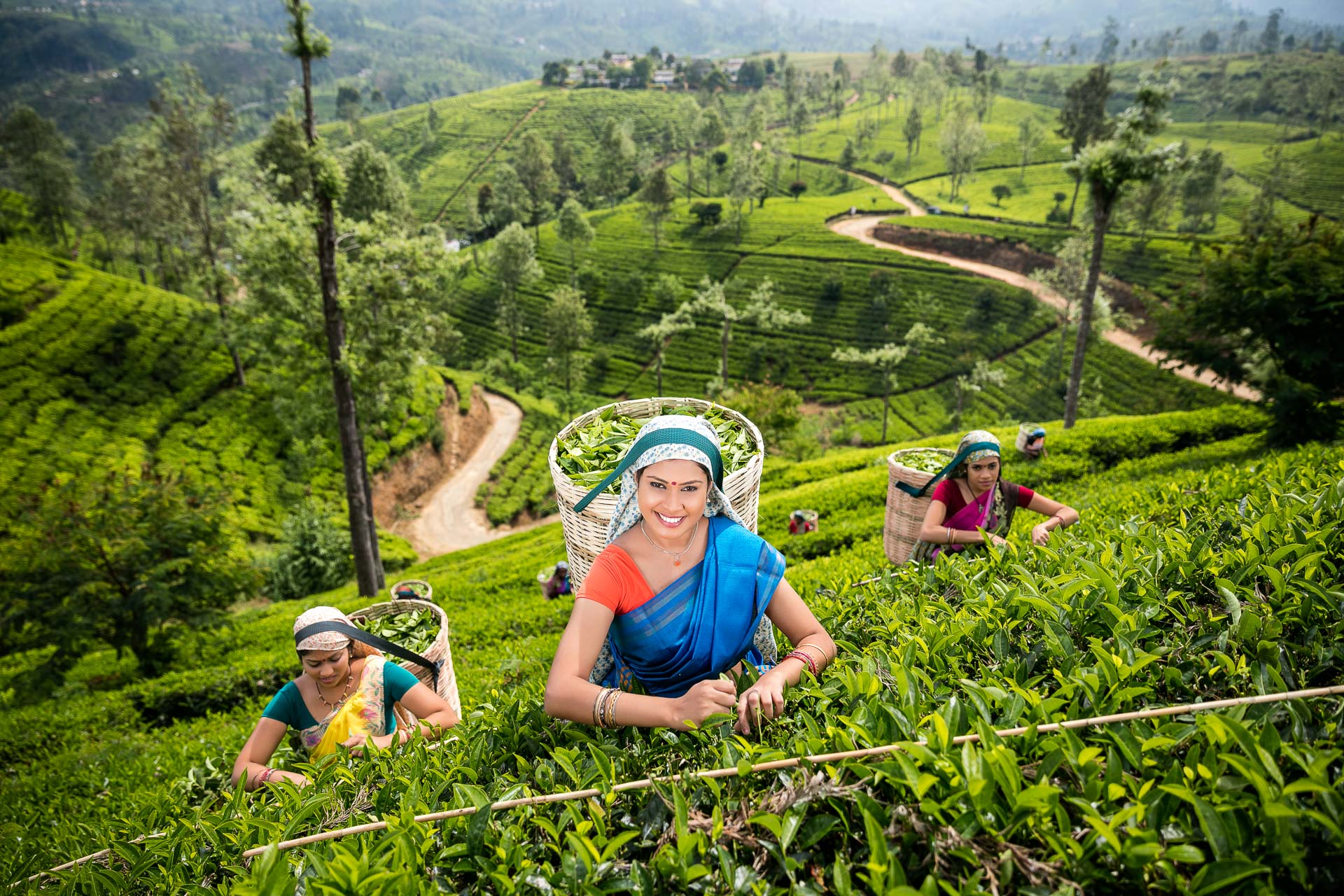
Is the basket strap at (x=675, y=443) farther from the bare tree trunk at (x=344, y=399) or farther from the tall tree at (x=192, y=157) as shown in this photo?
the tall tree at (x=192, y=157)

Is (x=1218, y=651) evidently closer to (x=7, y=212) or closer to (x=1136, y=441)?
(x=1136, y=441)

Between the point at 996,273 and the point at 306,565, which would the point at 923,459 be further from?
the point at 996,273

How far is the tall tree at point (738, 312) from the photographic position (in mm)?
34000

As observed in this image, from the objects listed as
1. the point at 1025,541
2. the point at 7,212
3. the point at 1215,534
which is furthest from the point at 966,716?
the point at 7,212

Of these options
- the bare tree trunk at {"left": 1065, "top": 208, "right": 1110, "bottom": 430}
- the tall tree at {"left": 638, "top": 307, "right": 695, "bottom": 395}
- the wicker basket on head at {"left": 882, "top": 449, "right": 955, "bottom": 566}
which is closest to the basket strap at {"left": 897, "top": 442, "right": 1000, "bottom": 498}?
the wicker basket on head at {"left": 882, "top": 449, "right": 955, "bottom": 566}

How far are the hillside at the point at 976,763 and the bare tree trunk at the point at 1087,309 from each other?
45.1ft

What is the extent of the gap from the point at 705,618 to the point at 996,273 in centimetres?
5298

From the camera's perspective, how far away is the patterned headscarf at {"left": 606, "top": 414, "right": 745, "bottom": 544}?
8.14 ft

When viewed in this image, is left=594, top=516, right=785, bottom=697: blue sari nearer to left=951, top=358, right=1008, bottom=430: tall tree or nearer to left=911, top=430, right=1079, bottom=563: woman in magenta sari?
left=911, top=430, right=1079, bottom=563: woman in magenta sari

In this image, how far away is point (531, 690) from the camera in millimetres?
3205

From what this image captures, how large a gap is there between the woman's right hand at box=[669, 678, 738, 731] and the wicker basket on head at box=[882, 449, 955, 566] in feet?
12.4

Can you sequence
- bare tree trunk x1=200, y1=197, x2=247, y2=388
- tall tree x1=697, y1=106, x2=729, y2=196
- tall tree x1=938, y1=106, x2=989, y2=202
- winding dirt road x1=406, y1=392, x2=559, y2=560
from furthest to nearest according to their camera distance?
tall tree x1=697, y1=106, x2=729, y2=196 → tall tree x1=938, y1=106, x2=989, y2=202 → bare tree trunk x1=200, y1=197, x2=247, y2=388 → winding dirt road x1=406, y1=392, x2=559, y2=560

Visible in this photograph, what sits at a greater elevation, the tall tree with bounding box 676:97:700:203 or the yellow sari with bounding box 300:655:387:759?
the tall tree with bounding box 676:97:700:203

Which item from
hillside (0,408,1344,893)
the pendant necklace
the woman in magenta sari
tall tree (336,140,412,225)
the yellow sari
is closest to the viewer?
hillside (0,408,1344,893)
